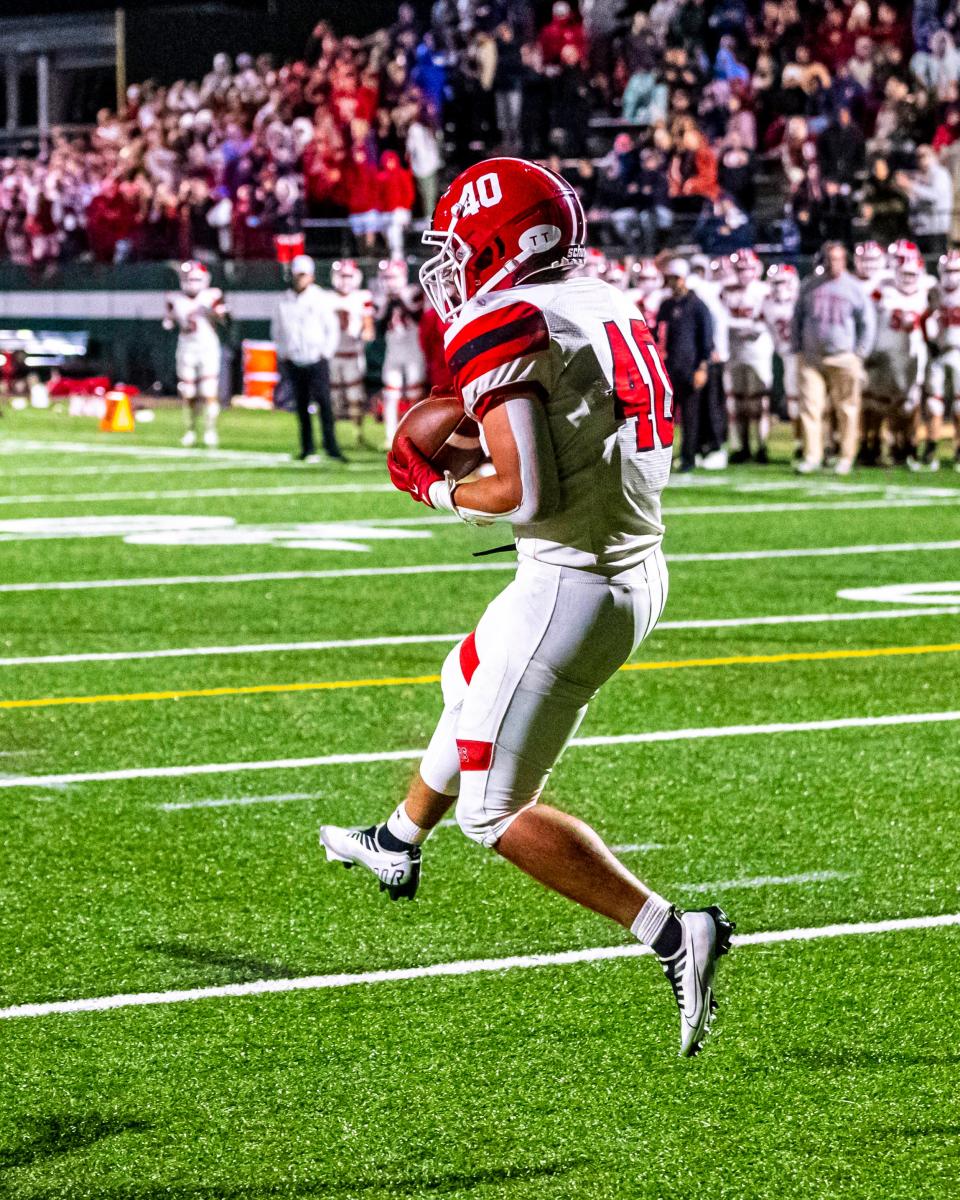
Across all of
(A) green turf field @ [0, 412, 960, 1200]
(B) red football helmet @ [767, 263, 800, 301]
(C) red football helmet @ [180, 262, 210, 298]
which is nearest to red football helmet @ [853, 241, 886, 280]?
(B) red football helmet @ [767, 263, 800, 301]

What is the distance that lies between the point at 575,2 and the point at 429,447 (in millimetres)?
23293

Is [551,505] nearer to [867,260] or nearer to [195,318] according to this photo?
[867,260]

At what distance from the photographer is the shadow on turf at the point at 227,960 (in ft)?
14.7

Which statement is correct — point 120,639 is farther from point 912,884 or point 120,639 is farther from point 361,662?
point 912,884

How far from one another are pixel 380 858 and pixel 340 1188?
1.08 meters

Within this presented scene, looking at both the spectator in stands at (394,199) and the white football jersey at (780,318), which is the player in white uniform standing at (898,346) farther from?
the spectator in stands at (394,199)

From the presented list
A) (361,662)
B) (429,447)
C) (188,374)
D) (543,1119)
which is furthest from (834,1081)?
(188,374)

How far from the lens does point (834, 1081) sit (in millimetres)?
3844

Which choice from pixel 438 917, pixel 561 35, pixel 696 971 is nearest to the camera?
pixel 696 971

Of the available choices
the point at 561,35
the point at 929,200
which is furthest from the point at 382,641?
the point at 561,35

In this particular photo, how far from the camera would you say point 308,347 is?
1806 centimetres

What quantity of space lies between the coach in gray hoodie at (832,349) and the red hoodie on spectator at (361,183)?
30.1ft

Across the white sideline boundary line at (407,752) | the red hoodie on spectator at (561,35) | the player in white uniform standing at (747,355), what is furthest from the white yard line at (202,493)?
the red hoodie on spectator at (561,35)

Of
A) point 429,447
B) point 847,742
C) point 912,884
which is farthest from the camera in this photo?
point 847,742
